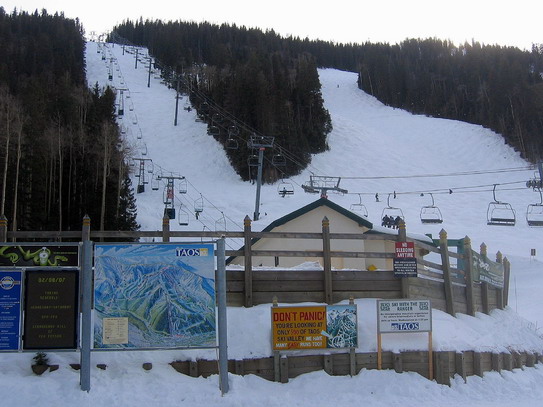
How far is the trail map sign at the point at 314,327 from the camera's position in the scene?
11.3 m

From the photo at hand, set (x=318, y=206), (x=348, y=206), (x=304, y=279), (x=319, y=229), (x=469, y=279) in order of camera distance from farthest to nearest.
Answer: (x=348, y=206), (x=319, y=229), (x=318, y=206), (x=469, y=279), (x=304, y=279)

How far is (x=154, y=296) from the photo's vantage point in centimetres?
1012

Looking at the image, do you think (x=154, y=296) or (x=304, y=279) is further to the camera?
(x=304, y=279)

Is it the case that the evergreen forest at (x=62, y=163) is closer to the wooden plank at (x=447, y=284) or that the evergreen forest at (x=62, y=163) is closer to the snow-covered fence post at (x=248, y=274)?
the snow-covered fence post at (x=248, y=274)

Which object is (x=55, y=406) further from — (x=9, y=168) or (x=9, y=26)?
(x=9, y=26)

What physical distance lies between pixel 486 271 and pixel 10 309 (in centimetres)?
1345

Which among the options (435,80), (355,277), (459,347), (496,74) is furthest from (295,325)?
(435,80)

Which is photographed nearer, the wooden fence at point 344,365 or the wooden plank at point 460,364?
the wooden fence at point 344,365

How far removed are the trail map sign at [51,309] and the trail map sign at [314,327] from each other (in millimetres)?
3622

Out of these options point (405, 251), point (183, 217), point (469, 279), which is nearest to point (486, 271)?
point (469, 279)

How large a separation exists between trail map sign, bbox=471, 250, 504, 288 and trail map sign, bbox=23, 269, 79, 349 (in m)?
11.0

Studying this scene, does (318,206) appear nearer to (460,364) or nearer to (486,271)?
(486,271)

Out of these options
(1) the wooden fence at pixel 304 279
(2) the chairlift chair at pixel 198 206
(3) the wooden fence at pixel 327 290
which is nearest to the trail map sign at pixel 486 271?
(3) the wooden fence at pixel 327 290

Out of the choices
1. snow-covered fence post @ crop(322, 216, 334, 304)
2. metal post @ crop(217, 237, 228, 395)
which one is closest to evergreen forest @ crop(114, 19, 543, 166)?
snow-covered fence post @ crop(322, 216, 334, 304)
